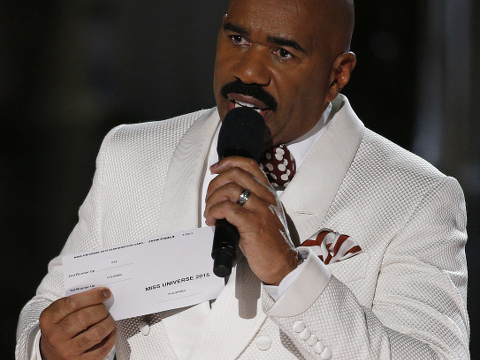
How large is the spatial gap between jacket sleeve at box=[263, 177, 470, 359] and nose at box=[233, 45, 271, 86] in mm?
457

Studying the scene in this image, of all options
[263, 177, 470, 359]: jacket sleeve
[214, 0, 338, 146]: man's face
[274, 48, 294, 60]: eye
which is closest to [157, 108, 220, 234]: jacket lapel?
[214, 0, 338, 146]: man's face

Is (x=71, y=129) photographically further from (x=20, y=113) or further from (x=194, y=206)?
(x=194, y=206)

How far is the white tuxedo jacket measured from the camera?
62.9 inches

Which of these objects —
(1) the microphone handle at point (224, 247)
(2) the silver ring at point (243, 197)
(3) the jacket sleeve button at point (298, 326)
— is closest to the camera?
(1) the microphone handle at point (224, 247)

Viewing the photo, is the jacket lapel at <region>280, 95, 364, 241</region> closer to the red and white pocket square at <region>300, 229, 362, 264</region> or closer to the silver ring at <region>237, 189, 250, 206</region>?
the red and white pocket square at <region>300, 229, 362, 264</region>

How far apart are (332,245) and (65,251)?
68 centimetres

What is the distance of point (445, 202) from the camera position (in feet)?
6.31

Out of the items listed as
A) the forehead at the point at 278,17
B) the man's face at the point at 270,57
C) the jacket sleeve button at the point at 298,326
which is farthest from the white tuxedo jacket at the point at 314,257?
the forehead at the point at 278,17

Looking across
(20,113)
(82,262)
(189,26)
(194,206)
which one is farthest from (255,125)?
(20,113)

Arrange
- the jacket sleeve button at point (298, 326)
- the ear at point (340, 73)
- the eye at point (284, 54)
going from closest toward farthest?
the jacket sleeve button at point (298, 326) → the eye at point (284, 54) → the ear at point (340, 73)

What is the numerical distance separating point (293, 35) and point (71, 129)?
1.67 meters

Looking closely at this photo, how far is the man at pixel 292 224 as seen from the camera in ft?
5.20

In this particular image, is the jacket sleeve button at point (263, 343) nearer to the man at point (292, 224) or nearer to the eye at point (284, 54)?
the man at point (292, 224)

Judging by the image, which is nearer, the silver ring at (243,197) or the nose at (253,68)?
the silver ring at (243,197)
